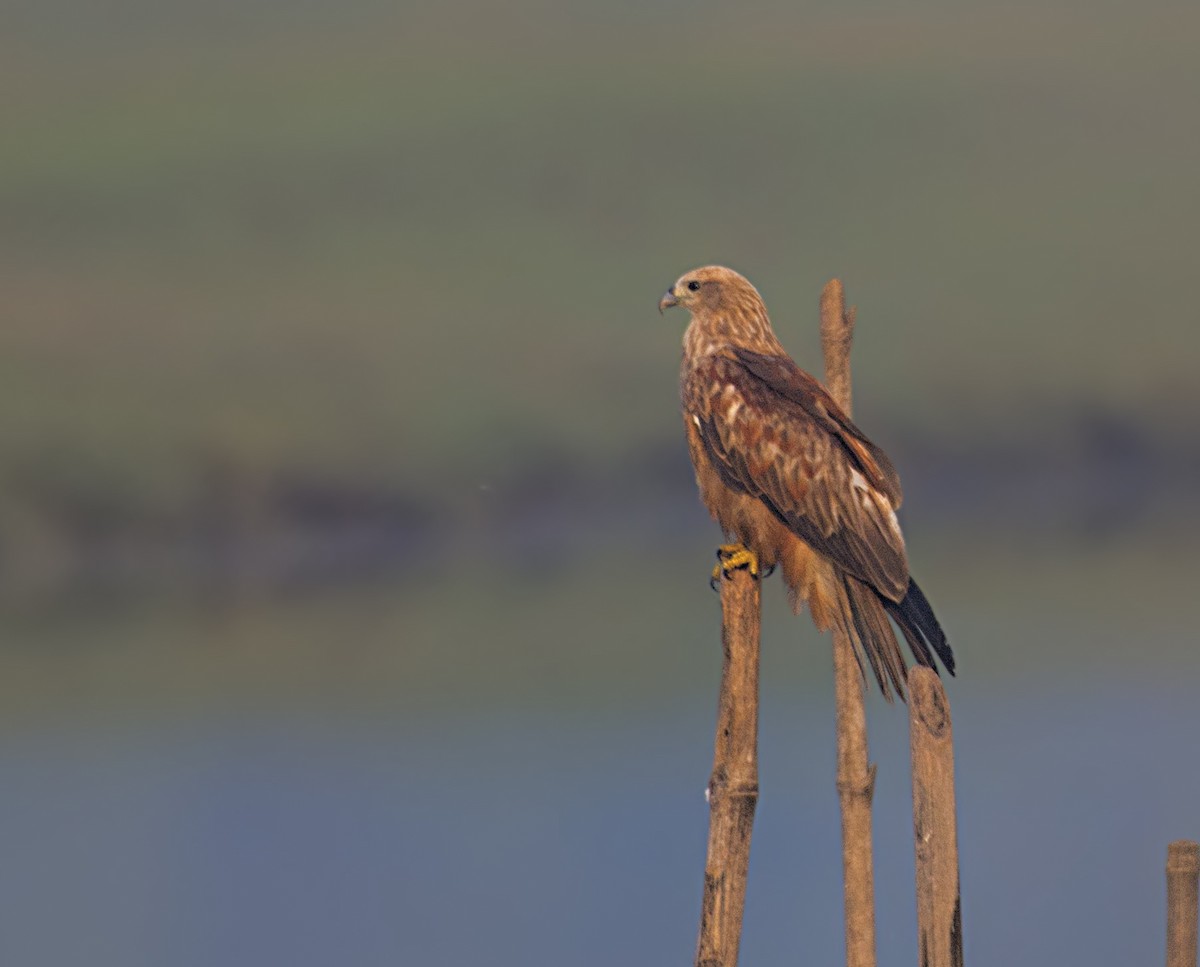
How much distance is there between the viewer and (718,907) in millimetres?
4168

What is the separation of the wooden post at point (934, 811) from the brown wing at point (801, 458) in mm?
1212

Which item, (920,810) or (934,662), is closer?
(920,810)

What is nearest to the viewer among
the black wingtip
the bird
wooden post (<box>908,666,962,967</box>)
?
wooden post (<box>908,666,962,967</box>)

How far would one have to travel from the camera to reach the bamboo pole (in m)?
4.70

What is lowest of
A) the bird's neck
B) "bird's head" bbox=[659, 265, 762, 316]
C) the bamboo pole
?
the bamboo pole

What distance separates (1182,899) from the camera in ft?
13.3

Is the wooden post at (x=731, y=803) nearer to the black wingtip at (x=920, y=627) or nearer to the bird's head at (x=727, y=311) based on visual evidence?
the black wingtip at (x=920, y=627)

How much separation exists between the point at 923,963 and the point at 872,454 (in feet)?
6.22

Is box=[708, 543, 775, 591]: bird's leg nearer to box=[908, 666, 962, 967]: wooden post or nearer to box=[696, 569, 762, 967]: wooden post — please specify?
box=[696, 569, 762, 967]: wooden post

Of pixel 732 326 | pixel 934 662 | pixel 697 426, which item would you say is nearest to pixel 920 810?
pixel 934 662

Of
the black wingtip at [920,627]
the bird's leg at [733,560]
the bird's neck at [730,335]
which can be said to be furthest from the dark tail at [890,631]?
the bird's neck at [730,335]

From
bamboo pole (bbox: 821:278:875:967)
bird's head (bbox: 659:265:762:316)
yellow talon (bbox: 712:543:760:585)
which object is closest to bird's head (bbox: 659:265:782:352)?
bird's head (bbox: 659:265:762:316)

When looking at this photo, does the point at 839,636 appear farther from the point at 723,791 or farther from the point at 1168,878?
the point at 1168,878

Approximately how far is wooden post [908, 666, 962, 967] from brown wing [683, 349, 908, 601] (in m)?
1.21
